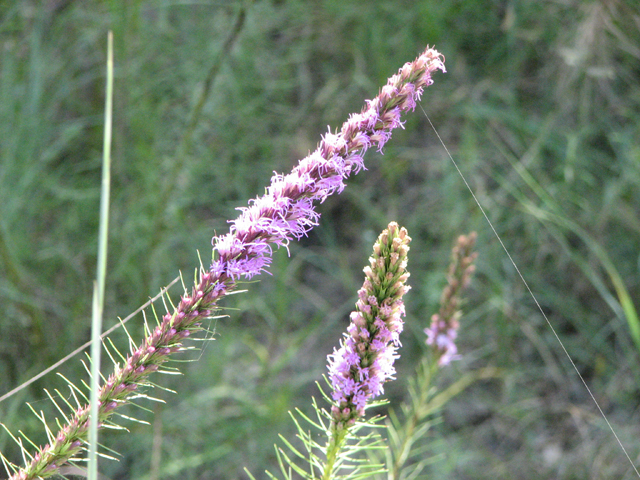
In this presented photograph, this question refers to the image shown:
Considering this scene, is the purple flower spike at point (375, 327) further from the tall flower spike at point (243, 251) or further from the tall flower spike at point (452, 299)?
the tall flower spike at point (452, 299)

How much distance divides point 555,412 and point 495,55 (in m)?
2.17

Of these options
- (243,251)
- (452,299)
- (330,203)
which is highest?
(330,203)

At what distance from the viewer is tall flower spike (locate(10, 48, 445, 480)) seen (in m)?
0.78

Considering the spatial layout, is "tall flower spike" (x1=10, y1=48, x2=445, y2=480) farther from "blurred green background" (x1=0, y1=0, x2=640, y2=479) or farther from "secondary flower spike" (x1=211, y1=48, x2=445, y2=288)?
"blurred green background" (x1=0, y1=0, x2=640, y2=479)

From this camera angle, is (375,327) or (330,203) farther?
(330,203)

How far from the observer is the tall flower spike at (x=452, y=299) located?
5.10 feet

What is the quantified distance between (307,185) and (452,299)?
89cm

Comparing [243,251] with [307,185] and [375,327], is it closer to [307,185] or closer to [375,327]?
[307,185]

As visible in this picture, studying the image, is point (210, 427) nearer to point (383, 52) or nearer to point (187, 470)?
point (187, 470)

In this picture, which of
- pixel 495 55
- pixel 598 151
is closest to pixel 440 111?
pixel 495 55

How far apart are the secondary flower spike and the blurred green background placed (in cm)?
175

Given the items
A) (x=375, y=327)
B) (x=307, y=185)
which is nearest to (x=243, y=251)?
(x=307, y=185)

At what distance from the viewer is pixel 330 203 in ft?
12.5

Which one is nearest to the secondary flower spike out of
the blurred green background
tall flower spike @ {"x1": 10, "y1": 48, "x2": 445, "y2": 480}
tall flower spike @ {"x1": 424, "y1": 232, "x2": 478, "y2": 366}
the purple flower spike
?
tall flower spike @ {"x1": 10, "y1": 48, "x2": 445, "y2": 480}
